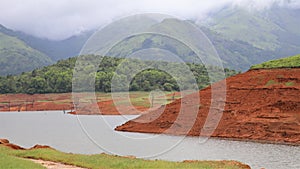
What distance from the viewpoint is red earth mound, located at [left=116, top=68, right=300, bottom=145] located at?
4706cm

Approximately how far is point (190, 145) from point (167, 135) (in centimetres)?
1031

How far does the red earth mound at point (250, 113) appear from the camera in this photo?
47062mm

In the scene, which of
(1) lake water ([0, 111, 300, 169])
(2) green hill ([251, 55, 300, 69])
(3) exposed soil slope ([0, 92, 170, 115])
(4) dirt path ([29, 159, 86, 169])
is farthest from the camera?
(3) exposed soil slope ([0, 92, 170, 115])

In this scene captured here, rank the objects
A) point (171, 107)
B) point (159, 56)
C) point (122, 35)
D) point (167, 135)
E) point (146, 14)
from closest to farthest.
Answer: point (122, 35), point (146, 14), point (159, 56), point (167, 135), point (171, 107)

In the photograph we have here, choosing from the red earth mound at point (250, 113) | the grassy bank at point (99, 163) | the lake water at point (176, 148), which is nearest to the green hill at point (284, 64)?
the red earth mound at point (250, 113)

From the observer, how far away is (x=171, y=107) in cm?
5931

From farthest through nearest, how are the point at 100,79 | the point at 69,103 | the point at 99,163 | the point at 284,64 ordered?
the point at 100,79 < the point at 69,103 < the point at 284,64 < the point at 99,163

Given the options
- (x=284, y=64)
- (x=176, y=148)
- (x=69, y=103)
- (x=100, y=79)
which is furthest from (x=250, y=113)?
(x=69, y=103)

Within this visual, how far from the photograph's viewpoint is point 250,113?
2037 inches

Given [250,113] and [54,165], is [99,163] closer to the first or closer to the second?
[54,165]

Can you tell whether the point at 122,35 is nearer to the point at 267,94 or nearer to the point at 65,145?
the point at 65,145

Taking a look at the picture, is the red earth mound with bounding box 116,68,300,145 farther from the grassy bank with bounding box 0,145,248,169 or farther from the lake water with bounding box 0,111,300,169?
the grassy bank with bounding box 0,145,248,169

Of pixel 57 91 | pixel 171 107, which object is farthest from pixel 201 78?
pixel 171 107

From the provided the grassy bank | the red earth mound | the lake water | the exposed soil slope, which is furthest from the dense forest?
the grassy bank
